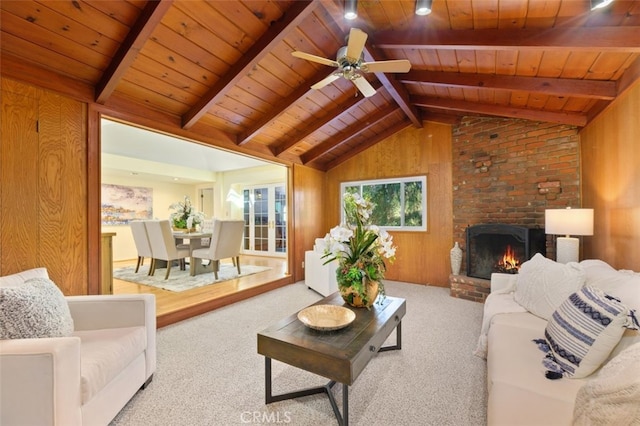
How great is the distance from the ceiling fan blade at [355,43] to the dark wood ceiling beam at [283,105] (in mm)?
942

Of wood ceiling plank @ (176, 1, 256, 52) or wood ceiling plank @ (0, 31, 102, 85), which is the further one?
wood ceiling plank @ (176, 1, 256, 52)

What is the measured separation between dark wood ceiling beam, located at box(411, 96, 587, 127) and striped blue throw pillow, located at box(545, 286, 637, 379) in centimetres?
272

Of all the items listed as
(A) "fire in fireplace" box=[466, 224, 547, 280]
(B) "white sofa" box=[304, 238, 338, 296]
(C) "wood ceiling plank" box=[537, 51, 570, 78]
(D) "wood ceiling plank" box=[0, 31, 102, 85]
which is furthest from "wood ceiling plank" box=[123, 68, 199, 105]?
(A) "fire in fireplace" box=[466, 224, 547, 280]

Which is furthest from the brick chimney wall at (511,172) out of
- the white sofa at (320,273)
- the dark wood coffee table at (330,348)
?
the dark wood coffee table at (330,348)

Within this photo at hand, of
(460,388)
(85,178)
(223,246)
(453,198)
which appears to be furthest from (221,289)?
(453,198)

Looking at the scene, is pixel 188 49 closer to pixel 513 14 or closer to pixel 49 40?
pixel 49 40

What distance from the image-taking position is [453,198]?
14.9 feet

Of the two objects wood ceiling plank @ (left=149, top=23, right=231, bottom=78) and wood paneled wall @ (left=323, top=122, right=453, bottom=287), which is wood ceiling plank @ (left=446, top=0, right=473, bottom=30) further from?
wood paneled wall @ (left=323, top=122, right=453, bottom=287)

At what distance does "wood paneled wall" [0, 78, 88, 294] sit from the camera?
2004mm

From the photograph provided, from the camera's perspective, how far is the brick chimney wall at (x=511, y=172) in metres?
3.58

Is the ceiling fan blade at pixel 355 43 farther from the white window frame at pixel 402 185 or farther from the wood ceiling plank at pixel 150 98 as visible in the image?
the white window frame at pixel 402 185

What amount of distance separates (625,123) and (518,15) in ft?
4.75

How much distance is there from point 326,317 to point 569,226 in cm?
278

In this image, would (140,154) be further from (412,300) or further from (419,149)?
(412,300)
